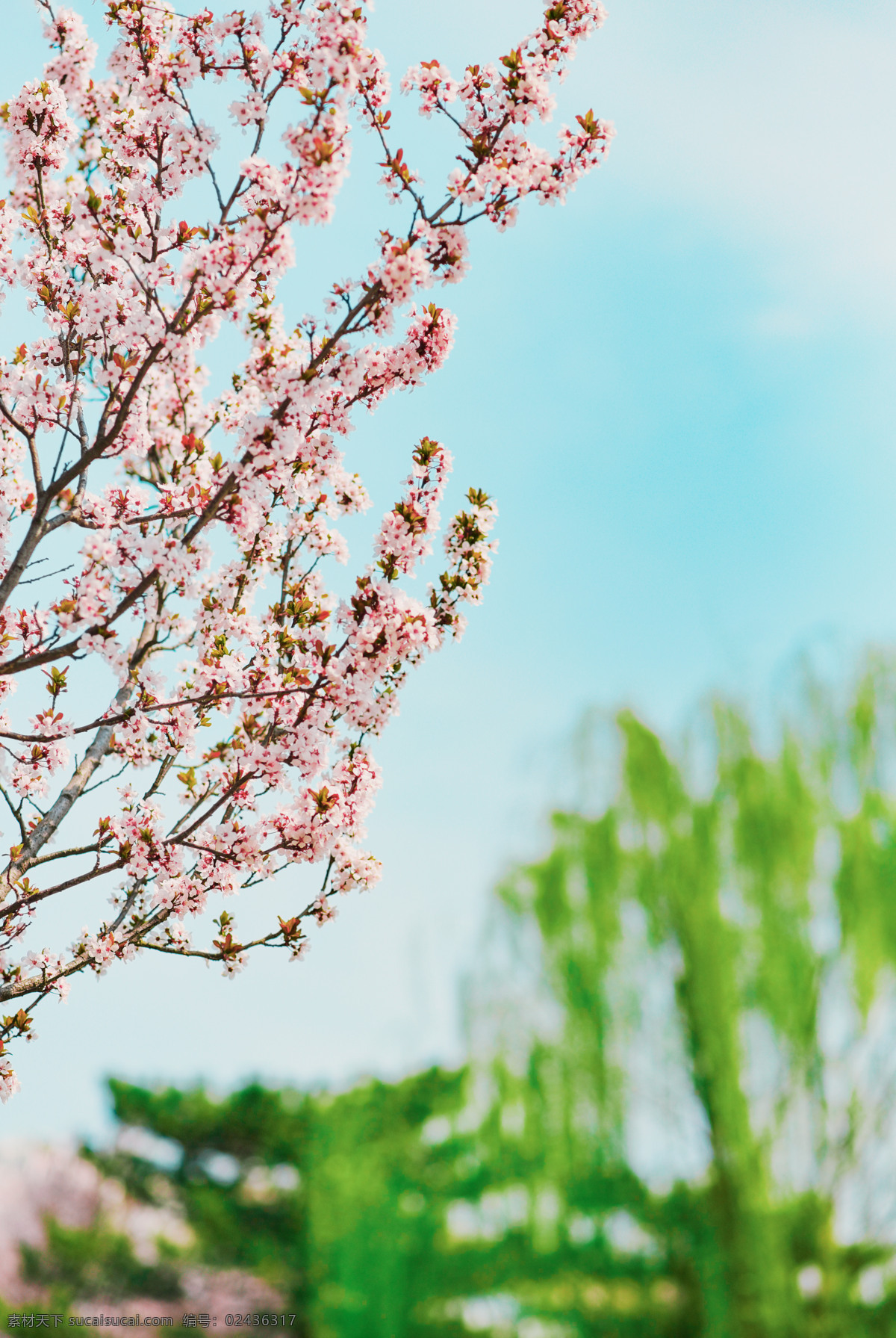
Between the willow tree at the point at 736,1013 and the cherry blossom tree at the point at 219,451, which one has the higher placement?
the cherry blossom tree at the point at 219,451

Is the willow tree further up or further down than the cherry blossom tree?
further down

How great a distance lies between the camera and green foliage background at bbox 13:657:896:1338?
115 inches

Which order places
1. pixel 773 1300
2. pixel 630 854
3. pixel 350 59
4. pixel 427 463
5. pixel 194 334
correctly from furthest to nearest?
pixel 194 334
pixel 427 463
pixel 350 59
pixel 630 854
pixel 773 1300

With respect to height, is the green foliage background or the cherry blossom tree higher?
the cherry blossom tree

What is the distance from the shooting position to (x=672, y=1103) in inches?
121

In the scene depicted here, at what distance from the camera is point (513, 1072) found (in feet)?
10.4

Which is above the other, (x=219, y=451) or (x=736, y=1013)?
(x=219, y=451)

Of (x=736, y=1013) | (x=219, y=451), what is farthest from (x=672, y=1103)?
(x=219, y=451)

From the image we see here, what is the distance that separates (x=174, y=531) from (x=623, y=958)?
354 cm

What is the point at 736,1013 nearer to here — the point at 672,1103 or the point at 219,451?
the point at 672,1103

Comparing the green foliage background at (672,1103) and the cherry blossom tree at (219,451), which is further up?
the cherry blossom tree at (219,451)

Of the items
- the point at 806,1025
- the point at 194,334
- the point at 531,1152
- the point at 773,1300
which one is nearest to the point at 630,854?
the point at 806,1025

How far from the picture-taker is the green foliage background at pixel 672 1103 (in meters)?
2.91

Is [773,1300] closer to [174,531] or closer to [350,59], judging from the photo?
[174,531]
